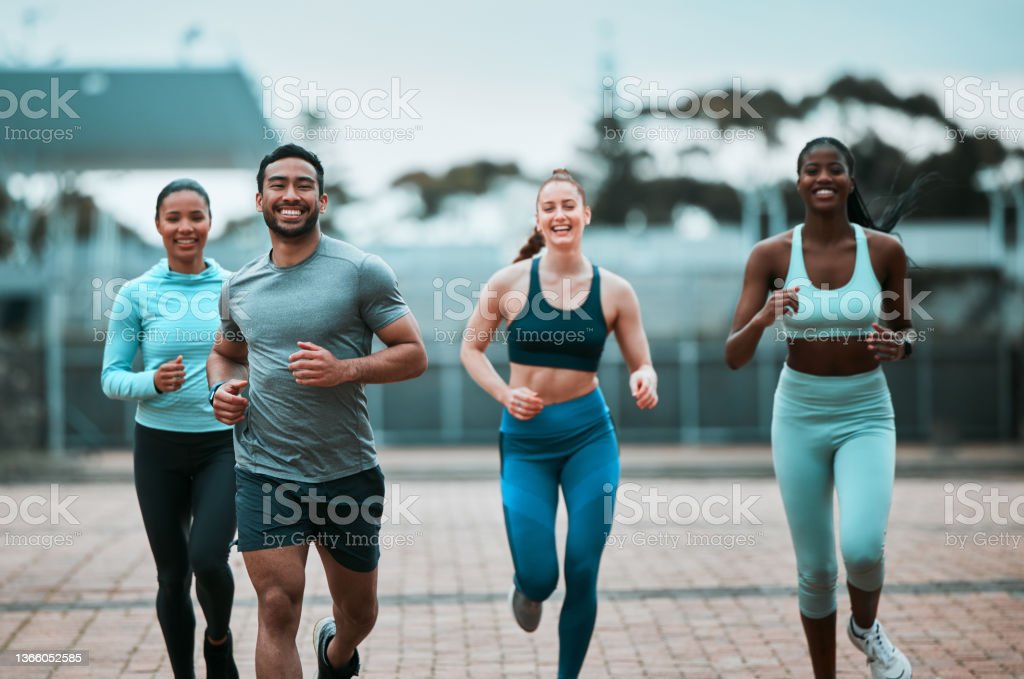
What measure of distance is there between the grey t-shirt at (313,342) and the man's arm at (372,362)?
59 mm

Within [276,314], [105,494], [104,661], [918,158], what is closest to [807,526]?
[276,314]

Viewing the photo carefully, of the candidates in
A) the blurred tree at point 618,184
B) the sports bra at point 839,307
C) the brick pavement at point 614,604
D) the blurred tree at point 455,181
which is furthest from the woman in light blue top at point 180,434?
the blurred tree at point 455,181

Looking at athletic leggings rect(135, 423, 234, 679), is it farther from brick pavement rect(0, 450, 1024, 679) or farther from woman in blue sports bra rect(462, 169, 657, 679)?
woman in blue sports bra rect(462, 169, 657, 679)

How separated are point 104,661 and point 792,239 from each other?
3842 millimetres

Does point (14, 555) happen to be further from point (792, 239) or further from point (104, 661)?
point (792, 239)

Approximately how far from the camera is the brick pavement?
20.2 ft

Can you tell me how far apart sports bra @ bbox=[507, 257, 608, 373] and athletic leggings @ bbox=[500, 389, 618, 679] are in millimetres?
180

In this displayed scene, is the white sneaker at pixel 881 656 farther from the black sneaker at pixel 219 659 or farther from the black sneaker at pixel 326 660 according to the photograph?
the black sneaker at pixel 219 659

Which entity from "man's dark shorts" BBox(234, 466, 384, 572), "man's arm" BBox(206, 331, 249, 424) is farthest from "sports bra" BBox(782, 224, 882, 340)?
"man's arm" BBox(206, 331, 249, 424)

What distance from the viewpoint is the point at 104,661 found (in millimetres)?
6242

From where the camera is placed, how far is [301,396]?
448 cm

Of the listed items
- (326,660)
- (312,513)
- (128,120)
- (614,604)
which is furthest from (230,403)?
(128,120)

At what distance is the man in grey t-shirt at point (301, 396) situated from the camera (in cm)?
444

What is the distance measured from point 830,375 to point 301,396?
2.10 m
